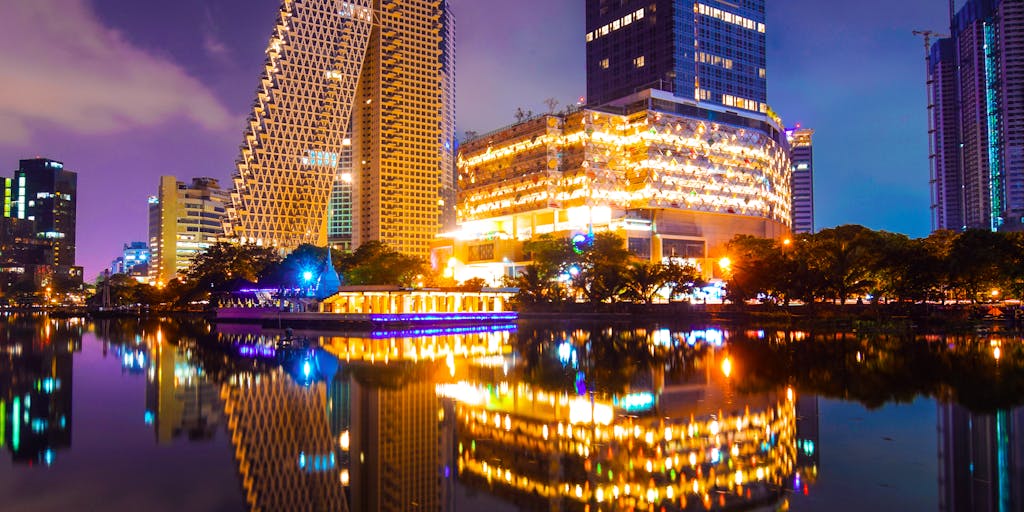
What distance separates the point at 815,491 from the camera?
518 inches

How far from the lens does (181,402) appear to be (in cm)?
2481

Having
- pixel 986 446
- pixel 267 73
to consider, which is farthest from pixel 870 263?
pixel 267 73

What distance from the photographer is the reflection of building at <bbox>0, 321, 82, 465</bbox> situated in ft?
59.9

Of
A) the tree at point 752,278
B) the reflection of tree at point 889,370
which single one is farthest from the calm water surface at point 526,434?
the tree at point 752,278

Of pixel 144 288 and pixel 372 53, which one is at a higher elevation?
pixel 372 53

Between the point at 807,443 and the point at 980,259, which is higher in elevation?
the point at 980,259

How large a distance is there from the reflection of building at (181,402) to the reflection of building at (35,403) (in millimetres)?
2396

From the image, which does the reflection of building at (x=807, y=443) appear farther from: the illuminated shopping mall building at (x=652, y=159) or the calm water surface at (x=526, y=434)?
the illuminated shopping mall building at (x=652, y=159)

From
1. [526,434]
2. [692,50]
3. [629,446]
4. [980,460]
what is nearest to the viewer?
[980,460]

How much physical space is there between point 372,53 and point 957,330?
16235 centimetres

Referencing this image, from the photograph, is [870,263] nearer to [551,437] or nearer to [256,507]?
[551,437]

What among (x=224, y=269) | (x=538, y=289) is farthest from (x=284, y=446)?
(x=224, y=269)

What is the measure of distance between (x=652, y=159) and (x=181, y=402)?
106 metres

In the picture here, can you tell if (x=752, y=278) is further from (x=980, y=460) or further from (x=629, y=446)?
(x=629, y=446)
